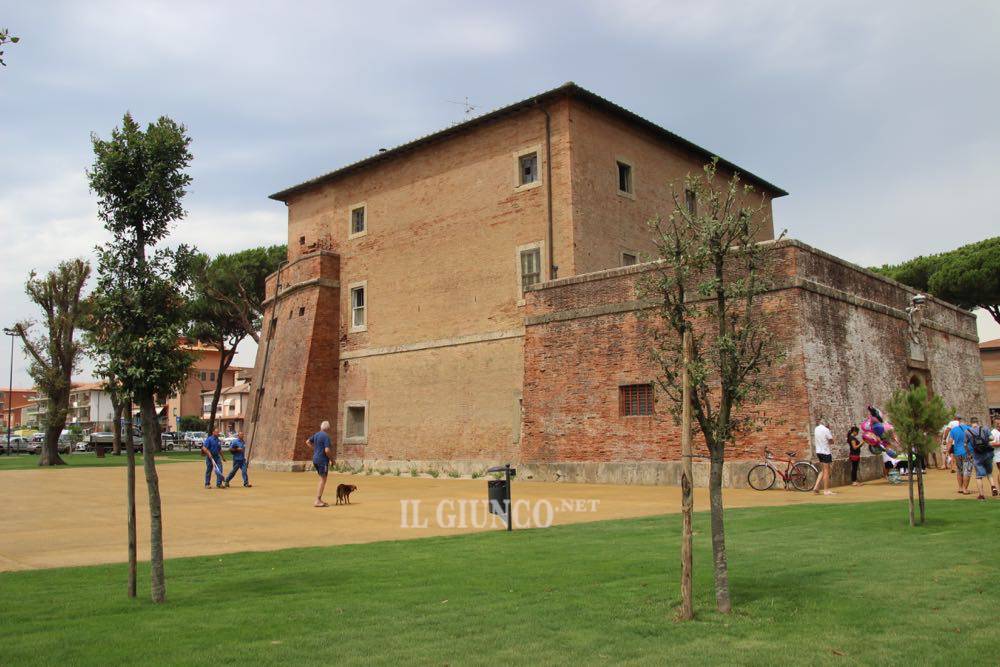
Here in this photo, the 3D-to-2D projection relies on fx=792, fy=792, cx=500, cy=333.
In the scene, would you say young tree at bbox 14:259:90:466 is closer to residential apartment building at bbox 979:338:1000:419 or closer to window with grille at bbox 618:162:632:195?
window with grille at bbox 618:162:632:195

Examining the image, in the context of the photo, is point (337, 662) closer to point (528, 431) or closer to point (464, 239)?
point (528, 431)

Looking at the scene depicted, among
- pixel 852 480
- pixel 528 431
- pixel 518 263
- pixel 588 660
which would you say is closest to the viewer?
pixel 588 660

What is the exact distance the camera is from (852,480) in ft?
60.4

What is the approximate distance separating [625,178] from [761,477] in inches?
484

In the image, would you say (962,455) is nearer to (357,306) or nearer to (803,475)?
(803,475)

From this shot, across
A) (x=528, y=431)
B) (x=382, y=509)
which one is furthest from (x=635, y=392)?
(x=382, y=509)

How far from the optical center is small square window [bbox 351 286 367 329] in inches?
1216

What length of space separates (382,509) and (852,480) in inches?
429

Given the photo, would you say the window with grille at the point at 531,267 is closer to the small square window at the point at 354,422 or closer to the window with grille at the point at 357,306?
the window with grille at the point at 357,306

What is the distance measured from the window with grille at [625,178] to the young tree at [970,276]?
26448 millimetres

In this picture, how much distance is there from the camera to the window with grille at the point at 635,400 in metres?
20.2

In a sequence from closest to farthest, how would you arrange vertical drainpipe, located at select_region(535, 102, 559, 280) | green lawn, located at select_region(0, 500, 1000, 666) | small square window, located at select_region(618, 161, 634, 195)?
green lawn, located at select_region(0, 500, 1000, 666) < vertical drainpipe, located at select_region(535, 102, 559, 280) < small square window, located at select_region(618, 161, 634, 195)

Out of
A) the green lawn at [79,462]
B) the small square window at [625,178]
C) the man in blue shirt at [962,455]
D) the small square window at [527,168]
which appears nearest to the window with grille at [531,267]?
the small square window at [527,168]

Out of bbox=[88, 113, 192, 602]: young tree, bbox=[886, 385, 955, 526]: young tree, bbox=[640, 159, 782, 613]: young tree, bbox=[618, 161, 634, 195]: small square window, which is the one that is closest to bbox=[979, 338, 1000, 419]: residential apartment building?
bbox=[618, 161, 634, 195]: small square window
